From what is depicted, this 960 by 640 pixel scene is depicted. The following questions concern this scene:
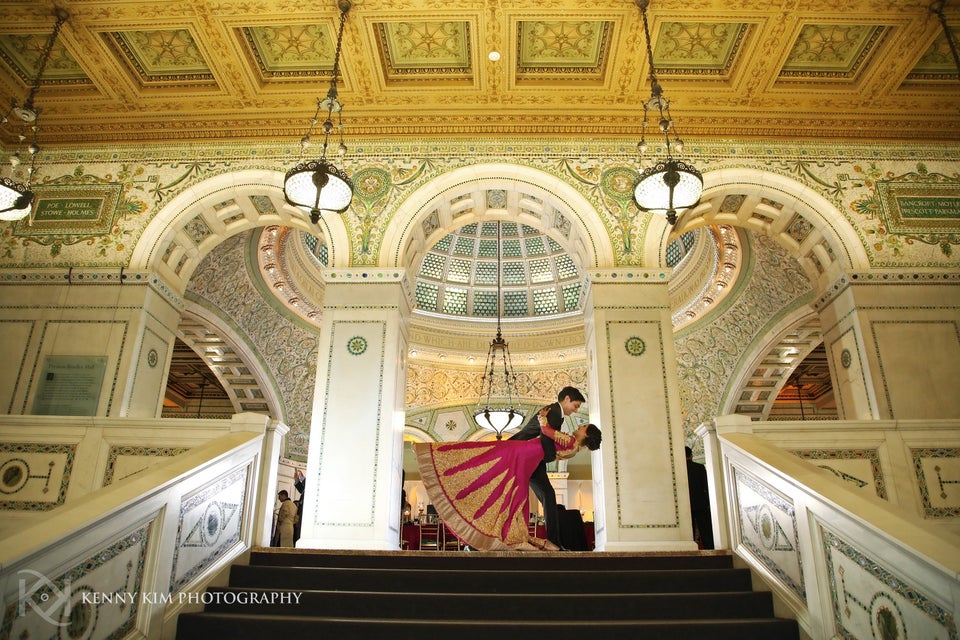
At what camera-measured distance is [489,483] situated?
19.4 feet

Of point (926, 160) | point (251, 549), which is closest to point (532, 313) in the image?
point (926, 160)

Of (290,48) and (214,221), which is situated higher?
(290,48)

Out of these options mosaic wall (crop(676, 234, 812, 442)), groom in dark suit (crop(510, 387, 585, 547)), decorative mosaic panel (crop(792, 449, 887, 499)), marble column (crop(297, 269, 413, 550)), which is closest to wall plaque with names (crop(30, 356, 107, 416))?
marble column (crop(297, 269, 413, 550))

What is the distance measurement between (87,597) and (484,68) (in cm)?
674

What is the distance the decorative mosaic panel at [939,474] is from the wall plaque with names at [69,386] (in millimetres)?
8348

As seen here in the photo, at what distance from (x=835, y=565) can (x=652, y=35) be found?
6.09 m

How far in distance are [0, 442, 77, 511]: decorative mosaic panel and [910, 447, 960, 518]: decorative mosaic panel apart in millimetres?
7514

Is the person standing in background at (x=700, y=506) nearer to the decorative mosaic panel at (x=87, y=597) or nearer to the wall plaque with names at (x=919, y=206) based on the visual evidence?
the wall plaque with names at (x=919, y=206)

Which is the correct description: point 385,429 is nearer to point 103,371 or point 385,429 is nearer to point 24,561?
point 103,371

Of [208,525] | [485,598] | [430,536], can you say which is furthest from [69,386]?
[430,536]

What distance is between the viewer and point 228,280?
38.9ft

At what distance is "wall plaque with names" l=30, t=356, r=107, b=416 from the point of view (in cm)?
721

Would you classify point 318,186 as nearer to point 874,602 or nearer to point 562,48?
point 562,48

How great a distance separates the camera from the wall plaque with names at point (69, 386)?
721 cm
